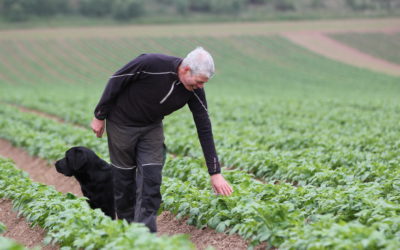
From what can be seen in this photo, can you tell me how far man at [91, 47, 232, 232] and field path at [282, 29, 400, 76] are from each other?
4484 centimetres

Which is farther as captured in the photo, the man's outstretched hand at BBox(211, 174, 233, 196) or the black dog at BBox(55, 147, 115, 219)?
the black dog at BBox(55, 147, 115, 219)

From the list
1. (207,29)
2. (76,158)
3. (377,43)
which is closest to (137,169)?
(76,158)

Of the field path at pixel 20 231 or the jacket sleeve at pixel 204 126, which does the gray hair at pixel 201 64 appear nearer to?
the jacket sleeve at pixel 204 126

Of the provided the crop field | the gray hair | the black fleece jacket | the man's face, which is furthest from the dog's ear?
the gray hair

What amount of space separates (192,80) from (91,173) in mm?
1874

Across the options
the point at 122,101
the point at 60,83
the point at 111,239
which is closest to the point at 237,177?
the point at 122,101

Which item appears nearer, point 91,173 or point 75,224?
point 75,224

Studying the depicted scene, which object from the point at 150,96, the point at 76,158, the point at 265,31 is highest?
the point at 150,96

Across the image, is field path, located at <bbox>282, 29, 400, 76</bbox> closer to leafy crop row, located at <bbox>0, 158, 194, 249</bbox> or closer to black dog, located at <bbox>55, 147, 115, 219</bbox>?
black dog, located at <bbox>55, 147, 115, 219</bbox>

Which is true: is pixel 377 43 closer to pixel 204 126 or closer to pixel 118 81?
pixel 204 126

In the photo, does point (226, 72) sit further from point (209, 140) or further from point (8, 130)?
point (209, 140)

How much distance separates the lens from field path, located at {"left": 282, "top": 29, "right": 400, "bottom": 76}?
169 feet

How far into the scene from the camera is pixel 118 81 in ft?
17.4

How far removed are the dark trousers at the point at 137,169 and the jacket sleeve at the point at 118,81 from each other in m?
0.21
